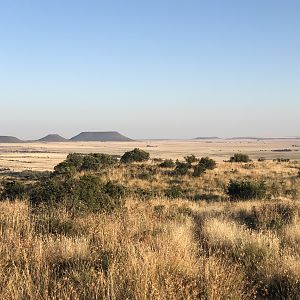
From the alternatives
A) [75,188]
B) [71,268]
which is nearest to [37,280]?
[71,268]

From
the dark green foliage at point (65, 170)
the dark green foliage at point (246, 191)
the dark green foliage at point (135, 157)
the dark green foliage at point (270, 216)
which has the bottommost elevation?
the dark green foliage at point (246, 191)

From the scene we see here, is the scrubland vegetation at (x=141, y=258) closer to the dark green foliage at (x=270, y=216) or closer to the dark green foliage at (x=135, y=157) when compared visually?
the dark green foliage at (x=270, y=216)

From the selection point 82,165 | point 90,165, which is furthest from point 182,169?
point 82,165

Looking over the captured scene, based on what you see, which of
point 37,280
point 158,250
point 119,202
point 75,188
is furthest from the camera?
point 75,188

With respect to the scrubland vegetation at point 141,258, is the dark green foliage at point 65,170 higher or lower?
lower

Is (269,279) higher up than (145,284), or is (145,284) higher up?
(145,284)

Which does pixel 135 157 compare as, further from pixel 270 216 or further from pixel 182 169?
pixel 270 216

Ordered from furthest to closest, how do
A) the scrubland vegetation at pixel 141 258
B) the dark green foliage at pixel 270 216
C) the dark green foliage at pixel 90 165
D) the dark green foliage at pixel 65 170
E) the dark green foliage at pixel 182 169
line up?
1. the dark green foliage at pixel 90 165
2. the dark green foliage at pixel 65 170
3. the dark green foliage at pixel 182 169
4. the dark green foliage at pixel 270 216
5. the scrubland vegetation at pixel 141 258

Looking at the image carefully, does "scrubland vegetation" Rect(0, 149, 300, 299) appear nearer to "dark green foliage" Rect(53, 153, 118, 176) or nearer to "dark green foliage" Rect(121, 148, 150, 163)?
"dark green foliage" Rect(53, 153, 118, 176)

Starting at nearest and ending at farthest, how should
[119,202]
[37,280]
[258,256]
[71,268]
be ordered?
[37,280] < [71,268] < [258,256] < [119,202]

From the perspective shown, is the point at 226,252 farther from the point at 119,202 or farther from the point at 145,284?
the point at 119,202

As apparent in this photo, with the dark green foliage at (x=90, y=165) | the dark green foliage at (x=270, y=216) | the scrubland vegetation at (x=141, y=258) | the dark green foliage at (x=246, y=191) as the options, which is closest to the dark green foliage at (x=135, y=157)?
the dark green foliage at (x=90, y=165)

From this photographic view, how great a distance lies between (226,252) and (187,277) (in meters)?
1.99

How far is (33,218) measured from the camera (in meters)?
8.95
